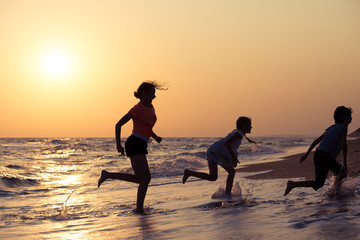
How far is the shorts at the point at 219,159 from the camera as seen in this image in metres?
6.91

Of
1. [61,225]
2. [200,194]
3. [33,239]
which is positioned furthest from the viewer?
[200,194]

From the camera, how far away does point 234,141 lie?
6820mm

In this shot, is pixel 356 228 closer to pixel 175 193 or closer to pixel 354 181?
pixel 354 181

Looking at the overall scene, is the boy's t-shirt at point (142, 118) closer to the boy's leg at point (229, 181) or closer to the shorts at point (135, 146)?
the shorts at point (135, 146)

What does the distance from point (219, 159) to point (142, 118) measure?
1754 mm

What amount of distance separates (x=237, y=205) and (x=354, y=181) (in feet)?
5.33

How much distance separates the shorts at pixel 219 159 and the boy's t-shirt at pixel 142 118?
1.50 metres

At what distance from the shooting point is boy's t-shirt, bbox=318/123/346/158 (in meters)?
5.79

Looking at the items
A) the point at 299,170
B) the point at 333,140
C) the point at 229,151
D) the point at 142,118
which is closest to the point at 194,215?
the point at 142,118

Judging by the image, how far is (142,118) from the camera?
5.83 meters

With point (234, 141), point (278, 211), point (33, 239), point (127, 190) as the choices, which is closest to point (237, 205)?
point (278, 211)

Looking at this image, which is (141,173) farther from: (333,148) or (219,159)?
(333,148)

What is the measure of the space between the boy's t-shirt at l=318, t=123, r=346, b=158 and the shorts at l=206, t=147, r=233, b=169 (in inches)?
62.6

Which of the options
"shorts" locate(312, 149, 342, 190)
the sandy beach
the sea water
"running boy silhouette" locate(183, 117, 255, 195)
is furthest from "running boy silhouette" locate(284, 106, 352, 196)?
the sandy beach
